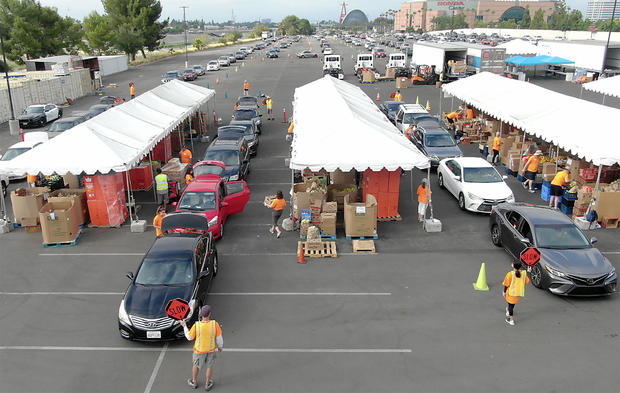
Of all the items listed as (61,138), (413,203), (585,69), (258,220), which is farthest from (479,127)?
(585,69)

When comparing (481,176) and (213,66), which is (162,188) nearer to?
(481,176)

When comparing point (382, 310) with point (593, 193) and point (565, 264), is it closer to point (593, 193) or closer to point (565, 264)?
point (565, 264)

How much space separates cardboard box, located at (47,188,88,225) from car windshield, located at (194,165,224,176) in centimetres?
400

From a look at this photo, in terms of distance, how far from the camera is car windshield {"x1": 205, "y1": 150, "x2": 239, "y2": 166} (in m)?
20.0

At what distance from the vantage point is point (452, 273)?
12.9 metres

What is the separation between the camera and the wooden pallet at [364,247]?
14289 millimetres

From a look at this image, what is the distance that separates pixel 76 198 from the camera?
15.9 m

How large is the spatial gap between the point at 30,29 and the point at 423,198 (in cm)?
6162

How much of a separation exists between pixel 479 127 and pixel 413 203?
38.3 feet

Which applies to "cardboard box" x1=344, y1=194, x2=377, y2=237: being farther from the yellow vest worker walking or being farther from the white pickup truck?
the white pickup truck

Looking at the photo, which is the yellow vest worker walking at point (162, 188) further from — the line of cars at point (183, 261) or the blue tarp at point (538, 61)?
the blue tarp at point (538, 61)

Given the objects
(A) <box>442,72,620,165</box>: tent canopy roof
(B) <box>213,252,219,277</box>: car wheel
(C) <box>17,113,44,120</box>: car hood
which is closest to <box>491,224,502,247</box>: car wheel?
(A) <box>442,72,620,165</box>: tent canopy roof

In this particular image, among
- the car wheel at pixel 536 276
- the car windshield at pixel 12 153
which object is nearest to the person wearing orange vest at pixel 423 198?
the car wheel at pixel 536 276

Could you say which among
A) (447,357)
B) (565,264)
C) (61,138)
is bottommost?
(447,357)
